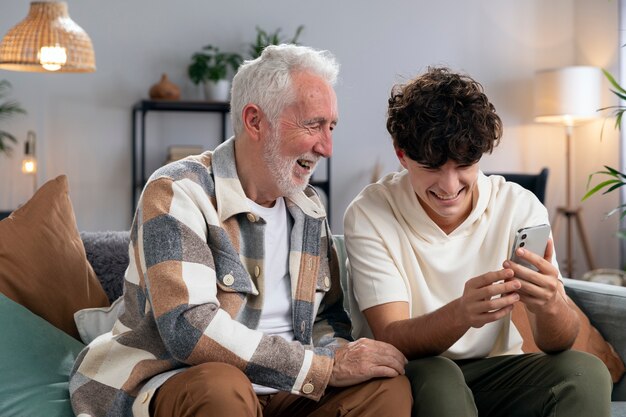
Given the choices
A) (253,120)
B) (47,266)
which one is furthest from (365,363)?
(47,266)

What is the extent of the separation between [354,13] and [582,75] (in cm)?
165

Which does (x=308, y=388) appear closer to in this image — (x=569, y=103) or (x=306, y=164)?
(x=306, y=164)

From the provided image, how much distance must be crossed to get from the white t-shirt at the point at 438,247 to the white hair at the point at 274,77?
31cm

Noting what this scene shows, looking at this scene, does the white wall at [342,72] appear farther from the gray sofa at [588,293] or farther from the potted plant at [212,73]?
the gray sofa at [588,293]

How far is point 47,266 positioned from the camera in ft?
7.88

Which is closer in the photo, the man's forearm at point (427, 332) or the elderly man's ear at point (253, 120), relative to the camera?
the man's forearm at point (427, 332)

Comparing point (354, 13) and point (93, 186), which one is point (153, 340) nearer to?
point (93, 186)

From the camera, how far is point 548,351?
209cm

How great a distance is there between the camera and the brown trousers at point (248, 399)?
5.61 feet

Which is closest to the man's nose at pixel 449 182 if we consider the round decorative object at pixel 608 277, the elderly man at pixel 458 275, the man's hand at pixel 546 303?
the elderly man at pixel 458 275

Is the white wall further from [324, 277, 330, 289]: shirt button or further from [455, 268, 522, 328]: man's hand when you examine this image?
[455, 268, 522, 328]: man's hand

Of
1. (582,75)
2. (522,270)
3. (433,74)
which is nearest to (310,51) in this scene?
(433,74)

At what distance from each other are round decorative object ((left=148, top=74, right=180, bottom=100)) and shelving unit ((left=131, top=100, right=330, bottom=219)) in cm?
4

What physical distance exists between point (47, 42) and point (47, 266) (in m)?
1.93
